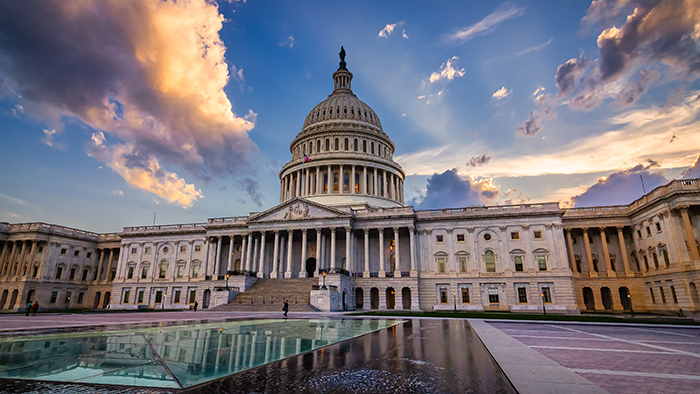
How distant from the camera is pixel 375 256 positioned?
203 feet

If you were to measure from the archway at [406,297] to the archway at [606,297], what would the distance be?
92.8 ft

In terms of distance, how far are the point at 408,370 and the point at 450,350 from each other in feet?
13.6

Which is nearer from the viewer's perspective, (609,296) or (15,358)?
(15,358)

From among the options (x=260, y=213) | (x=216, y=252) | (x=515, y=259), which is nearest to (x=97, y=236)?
(x=216, y=252)

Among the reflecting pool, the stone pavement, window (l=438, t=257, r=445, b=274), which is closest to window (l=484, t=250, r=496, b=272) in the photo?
window (l=438, t=257, r=445, b=274)

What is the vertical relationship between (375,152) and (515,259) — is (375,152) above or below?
above

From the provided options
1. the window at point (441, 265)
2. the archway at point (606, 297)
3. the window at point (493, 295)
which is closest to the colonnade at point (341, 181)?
the window at point (441, 265)

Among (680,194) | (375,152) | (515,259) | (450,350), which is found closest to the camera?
(450,350)

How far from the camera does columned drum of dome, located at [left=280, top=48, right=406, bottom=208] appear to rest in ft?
250

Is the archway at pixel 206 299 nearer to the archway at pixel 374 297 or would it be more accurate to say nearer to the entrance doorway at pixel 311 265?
the entrance doorway at pixel 311 265

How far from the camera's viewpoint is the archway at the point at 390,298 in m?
55.9

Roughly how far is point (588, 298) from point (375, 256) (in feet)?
108

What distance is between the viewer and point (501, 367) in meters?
8.80

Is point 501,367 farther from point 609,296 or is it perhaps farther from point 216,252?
point 216,252
